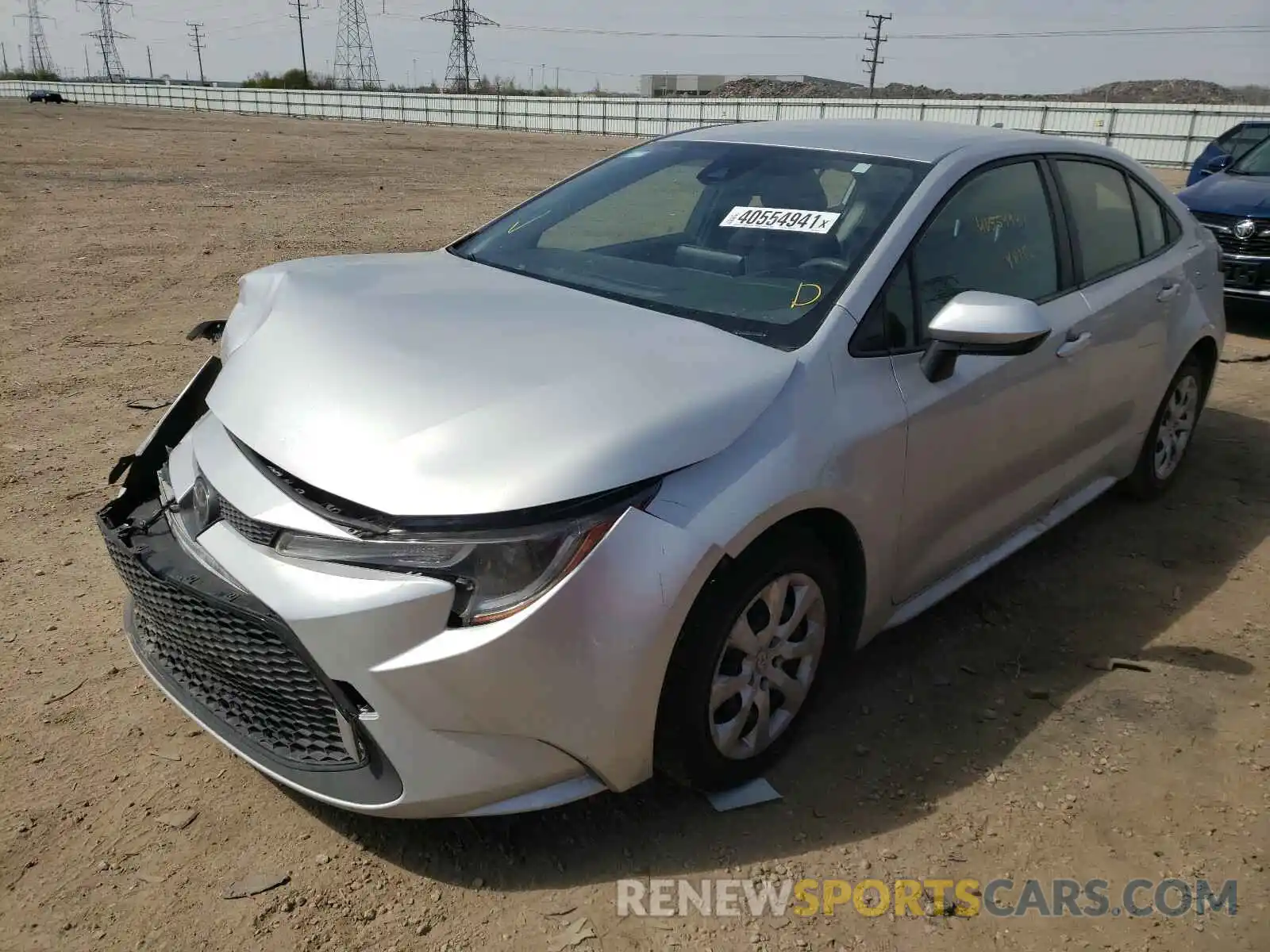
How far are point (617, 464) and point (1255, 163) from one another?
925 centimetres

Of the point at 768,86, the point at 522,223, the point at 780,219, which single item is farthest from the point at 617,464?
the point at 768,86

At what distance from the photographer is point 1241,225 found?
26.4 feet

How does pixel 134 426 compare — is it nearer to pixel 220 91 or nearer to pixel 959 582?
pixel 959 582

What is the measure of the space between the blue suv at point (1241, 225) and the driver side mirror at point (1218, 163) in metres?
0.68

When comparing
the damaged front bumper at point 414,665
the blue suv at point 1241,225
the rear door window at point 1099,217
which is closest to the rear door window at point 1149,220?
the rear door window at point 1099,217

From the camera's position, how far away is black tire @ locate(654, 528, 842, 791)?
2.36 metres

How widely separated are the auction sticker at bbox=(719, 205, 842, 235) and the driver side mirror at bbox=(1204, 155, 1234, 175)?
8.01m

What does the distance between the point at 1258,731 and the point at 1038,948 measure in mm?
1328

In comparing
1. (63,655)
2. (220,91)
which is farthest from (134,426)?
(220,91)

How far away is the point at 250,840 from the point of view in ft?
8.20

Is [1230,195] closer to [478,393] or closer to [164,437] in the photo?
[478,393]

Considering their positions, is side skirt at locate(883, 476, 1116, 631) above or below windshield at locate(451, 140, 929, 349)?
below

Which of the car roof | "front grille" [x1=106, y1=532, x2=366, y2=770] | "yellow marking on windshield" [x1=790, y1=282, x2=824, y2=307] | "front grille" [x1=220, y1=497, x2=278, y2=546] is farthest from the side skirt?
"front grille" [x1=220, y1=497, x2=278, y2=546]

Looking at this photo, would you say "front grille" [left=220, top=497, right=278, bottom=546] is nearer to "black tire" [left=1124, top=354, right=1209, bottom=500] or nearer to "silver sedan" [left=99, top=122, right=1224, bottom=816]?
"silver sedan" [left=99, top=122, right=1224, bottom=816]
